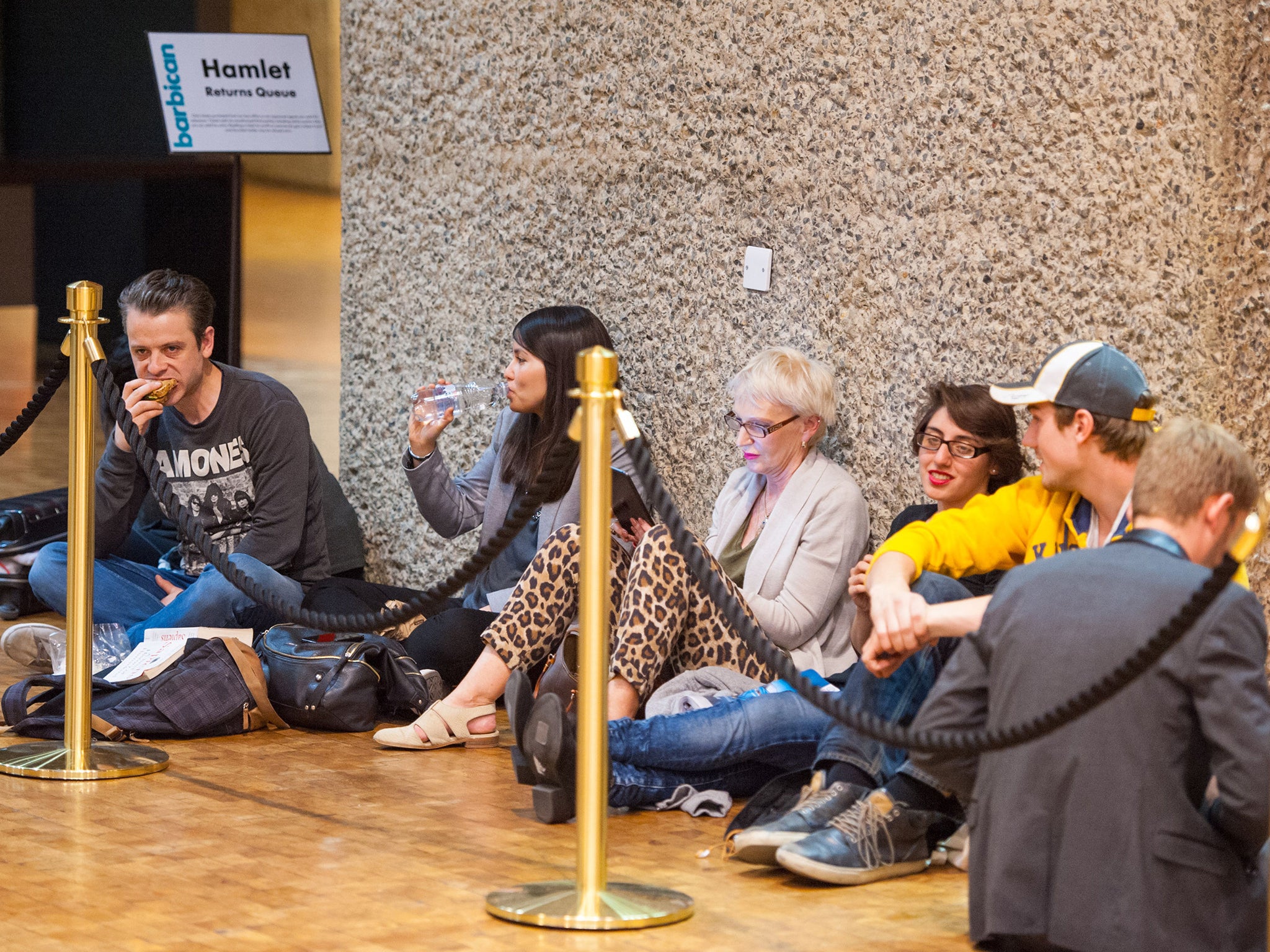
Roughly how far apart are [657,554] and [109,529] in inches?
75.7

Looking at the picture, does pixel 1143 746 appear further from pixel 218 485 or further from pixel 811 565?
pixel 218 485

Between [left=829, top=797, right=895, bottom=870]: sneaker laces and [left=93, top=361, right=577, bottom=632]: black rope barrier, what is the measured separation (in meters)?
0.79

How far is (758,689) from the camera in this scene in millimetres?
3561

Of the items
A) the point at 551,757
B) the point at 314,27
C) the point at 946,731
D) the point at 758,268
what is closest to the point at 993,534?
the point at 946,731

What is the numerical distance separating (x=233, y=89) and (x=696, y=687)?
3.63m

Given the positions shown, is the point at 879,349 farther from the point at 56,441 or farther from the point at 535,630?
the point at 56,441

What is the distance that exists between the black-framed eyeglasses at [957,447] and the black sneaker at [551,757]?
1082mm

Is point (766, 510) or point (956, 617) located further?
point (766, 510)

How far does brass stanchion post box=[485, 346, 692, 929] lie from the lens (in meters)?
2.71

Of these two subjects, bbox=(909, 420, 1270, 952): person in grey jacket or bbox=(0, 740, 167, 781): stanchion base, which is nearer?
bbox=(909, 420, 1270, 952): person in grey jacket

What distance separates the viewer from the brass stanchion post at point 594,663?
2.71m

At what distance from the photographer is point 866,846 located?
2.99 meters

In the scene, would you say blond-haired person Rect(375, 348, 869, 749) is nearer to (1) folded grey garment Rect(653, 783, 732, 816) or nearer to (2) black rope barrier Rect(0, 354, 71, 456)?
(1) folded grey garment Rect(653, 783, 732, 816)

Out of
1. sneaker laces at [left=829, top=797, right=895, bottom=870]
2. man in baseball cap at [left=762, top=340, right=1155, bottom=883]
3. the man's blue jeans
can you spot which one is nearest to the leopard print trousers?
the man's blue jeans
